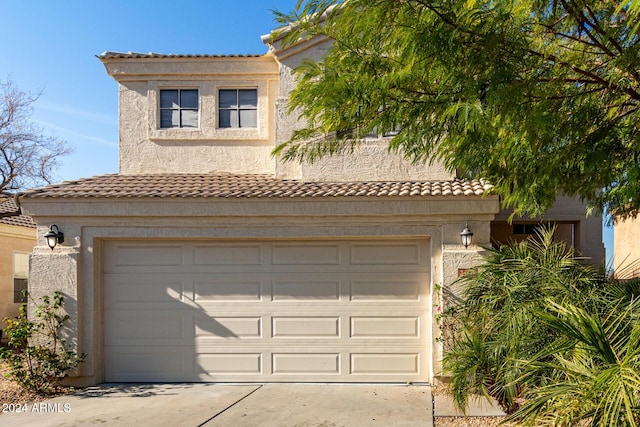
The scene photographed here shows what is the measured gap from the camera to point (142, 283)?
27.0 ft

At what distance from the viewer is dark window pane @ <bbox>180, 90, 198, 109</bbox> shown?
1038cm

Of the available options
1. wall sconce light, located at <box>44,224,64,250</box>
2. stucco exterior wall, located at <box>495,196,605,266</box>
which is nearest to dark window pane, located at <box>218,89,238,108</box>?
wall sconce light, located at <box>44,224,64,250</box>

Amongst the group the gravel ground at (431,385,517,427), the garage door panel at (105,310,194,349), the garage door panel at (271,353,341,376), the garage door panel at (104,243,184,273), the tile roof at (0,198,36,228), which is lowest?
the gravel ground at (431,385,517,427)

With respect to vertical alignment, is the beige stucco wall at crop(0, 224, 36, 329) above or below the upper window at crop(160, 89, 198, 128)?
below

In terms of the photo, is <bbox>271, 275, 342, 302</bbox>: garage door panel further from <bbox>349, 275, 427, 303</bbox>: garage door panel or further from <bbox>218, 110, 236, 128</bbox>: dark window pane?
<bbox>218, 110, 236, 128</bbox>: dark window pane

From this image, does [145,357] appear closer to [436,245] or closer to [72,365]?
[72,365]

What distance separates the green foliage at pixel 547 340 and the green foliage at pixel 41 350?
5899mm

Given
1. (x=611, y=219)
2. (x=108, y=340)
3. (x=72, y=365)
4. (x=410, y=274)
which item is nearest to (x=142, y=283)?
(x=108, y=340)

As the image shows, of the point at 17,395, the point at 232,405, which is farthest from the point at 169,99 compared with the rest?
the point at 232,405

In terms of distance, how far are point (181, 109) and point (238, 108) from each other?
4.02 ft

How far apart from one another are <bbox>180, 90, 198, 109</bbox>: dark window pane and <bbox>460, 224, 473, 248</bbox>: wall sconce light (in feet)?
20.1

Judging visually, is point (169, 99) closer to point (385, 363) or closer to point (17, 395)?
point (17, 395)

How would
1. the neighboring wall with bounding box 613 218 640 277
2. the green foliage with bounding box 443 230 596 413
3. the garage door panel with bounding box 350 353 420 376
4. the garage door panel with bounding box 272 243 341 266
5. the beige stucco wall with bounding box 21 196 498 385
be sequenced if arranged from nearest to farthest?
the green foliage with bounding box 443 230 596 413 < the beige stucco wall with bounding box 21 196 498 385 < the garage door panel with bounding box 350 353 420 376 < the garage door panel with bounding box 272 243 341 266 < the neighboring wall with bounding box 613 218 640 277

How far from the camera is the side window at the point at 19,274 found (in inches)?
559
